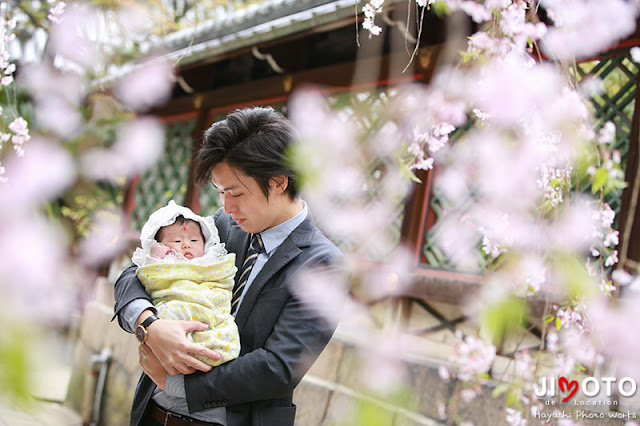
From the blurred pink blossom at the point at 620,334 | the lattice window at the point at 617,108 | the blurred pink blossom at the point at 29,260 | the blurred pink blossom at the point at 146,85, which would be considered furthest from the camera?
the blurred pink blossom at the point at 146,85

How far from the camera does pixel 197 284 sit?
1804mm

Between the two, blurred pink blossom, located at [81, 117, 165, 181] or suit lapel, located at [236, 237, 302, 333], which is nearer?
suit lapel, located at [236, 237, 302, 333]

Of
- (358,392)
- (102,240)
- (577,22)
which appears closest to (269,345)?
(577,22)

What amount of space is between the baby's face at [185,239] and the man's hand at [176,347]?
1.11 feet

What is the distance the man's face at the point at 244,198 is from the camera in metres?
1.77

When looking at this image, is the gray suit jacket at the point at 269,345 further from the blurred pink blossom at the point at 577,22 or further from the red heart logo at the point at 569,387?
the red heart logo at the point at 569,387

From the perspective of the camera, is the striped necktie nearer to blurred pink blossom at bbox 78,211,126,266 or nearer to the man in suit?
the man in suit

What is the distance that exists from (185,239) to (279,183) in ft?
1.28

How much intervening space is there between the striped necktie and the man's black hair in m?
0.21

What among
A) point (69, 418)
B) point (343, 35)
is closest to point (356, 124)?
point (343, 35)

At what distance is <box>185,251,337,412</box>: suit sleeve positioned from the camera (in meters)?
1.61

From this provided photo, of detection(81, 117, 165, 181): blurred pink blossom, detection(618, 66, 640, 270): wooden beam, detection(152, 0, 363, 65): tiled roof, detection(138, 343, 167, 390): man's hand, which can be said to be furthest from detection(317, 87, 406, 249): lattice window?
detection(81, 117, 165, 181): blurred pink blossom

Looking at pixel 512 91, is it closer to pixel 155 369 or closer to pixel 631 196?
pixel 155 369

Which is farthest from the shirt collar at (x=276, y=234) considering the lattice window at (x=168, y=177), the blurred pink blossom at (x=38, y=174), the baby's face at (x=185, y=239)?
the lattice window at (x=168, y=177)
